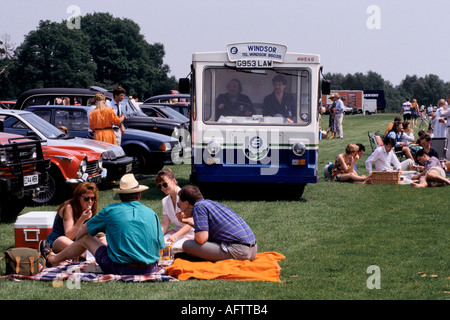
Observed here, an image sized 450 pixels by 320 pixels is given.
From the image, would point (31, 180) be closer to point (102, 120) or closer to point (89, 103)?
point (102, 120)

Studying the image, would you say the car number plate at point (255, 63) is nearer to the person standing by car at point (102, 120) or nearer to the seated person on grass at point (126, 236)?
the person standing by car at point (102, 120)

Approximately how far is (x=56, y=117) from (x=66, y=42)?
66.4m

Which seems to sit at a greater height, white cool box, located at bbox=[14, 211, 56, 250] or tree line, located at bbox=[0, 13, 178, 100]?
tree line, located at bbox=[0, 13, 178, 100]

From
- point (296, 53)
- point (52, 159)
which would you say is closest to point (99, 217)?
point (52, 159)

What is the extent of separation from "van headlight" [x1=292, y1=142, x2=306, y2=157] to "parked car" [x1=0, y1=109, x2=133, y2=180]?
353cm

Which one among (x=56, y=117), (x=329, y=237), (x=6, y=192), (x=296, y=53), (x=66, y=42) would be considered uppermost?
(x=66, y=42)

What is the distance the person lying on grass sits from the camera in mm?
16094

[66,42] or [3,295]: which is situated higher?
[66,42]

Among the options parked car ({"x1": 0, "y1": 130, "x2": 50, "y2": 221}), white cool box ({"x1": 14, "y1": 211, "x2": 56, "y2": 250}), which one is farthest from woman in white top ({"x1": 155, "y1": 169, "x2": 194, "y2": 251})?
parked car ({"x1": 0, "y1": 130, "x2": 50, "y2": 221})

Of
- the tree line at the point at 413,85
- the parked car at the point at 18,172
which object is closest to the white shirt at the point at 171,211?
the parked car at the point at 18,172

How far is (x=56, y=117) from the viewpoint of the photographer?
621 inches

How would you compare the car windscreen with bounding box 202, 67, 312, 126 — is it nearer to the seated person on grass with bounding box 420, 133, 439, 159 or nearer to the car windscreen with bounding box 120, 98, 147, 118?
the seated person on grass with bounding box 420, 133, 439, 159

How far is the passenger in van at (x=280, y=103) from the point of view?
13.2m
